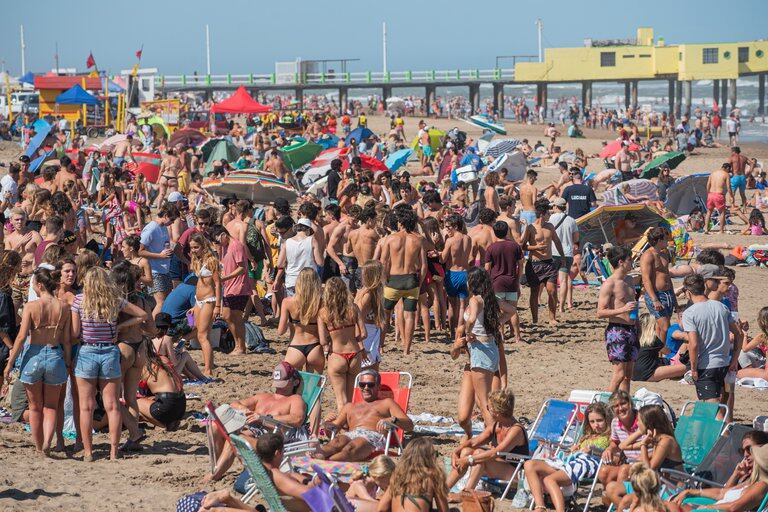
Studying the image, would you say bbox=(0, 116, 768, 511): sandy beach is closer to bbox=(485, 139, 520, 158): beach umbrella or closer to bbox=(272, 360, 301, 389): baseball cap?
bbox=(272, 360, 301, 389): baseball cap

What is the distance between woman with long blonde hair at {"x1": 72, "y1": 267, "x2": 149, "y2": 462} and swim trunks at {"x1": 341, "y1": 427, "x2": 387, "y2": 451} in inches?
56.1

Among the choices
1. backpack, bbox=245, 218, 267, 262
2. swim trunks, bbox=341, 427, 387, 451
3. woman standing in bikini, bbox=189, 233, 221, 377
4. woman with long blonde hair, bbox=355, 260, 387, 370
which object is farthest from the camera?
backpack, bbox=245, 218, 267, 262

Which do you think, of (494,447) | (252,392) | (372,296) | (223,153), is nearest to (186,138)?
(223,153)

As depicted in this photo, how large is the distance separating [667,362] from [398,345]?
8.42 feet

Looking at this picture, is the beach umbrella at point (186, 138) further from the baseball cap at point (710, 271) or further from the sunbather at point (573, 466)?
the sunbather at point (573, 466)

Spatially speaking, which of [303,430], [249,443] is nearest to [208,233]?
[303,430]

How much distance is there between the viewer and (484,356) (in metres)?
7.30

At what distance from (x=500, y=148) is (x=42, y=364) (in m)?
15.8

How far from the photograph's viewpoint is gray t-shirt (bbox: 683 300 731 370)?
24.0ft

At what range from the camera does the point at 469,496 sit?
228 inches

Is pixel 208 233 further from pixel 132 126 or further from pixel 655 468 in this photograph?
pixel 132 126

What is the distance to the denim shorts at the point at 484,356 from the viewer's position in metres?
7.29

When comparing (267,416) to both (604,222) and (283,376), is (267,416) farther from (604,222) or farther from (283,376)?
(604,222)

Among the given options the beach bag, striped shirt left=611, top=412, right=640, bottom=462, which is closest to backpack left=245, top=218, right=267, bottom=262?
striped shirt left=611, top=412, right=640, bottom=462
